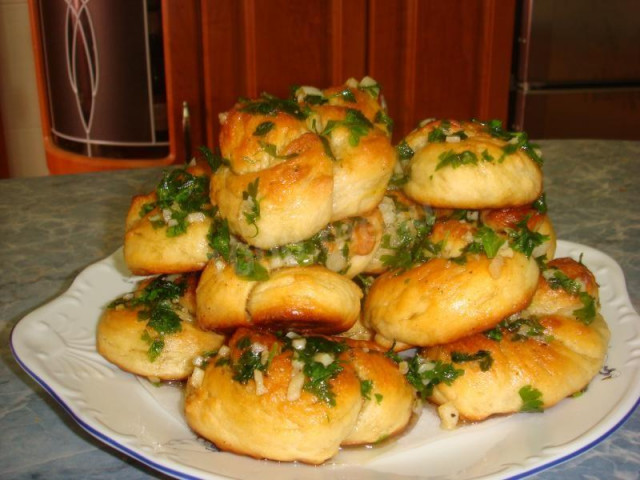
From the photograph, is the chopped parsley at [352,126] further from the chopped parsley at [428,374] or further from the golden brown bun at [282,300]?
the chopped parsley at [428,374]

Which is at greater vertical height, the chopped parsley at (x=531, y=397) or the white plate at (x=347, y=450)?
the chopped parsley at (x=531, y=397)

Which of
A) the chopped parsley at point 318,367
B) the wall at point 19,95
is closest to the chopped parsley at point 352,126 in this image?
the chopped parsley at point 318,367

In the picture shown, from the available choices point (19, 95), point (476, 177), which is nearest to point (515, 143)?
point (476, 177)

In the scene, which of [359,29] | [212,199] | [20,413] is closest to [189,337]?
[212,199]

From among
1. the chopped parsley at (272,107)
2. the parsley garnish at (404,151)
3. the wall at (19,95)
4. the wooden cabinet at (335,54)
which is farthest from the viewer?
the wall at (19,95)

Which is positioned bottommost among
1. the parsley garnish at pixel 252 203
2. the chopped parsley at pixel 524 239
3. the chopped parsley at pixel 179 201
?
the chopped parsley at pixel 524 239

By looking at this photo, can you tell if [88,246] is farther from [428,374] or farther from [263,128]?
[428,374]

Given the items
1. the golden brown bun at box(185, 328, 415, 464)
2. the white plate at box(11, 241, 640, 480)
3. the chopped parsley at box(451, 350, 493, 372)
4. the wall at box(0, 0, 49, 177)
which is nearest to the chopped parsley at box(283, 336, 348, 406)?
the golden brown bun at box(185, 328, 415, 464)
